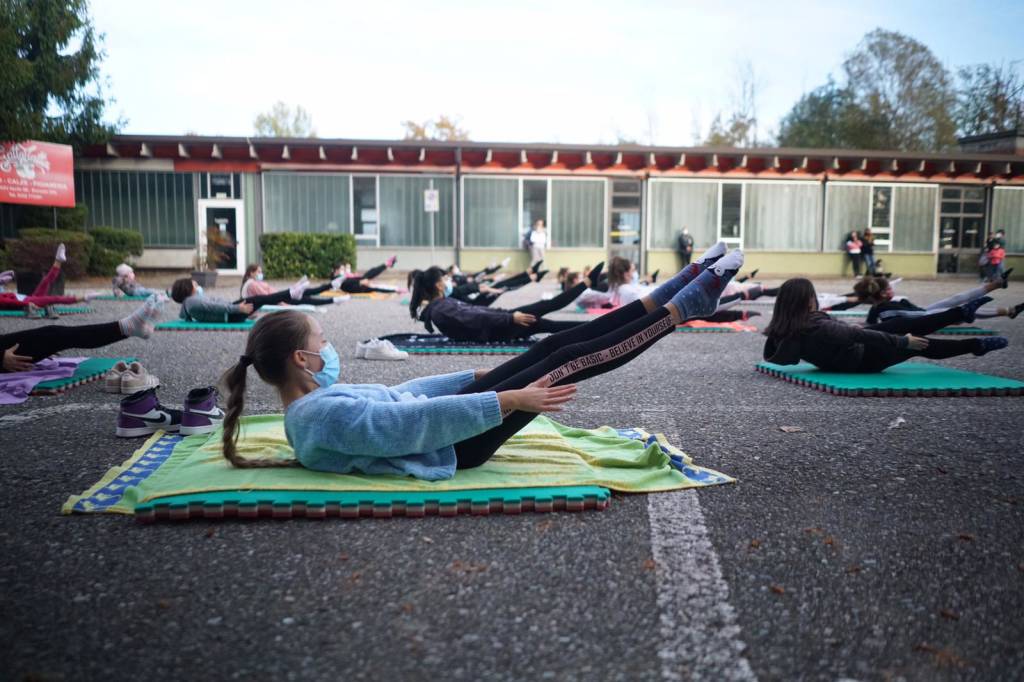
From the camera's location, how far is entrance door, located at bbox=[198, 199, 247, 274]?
22312 mm

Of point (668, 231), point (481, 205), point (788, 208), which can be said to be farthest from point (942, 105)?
point (481, 205)

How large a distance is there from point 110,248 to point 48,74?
14.8 feet

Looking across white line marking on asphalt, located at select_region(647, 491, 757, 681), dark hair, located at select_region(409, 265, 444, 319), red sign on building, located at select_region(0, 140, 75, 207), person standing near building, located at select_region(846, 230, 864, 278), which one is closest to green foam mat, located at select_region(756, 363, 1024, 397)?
white line marking on asphalt, located at select_region(647, 491, 757, 681)

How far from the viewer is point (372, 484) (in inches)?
120

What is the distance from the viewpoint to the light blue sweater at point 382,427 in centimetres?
291

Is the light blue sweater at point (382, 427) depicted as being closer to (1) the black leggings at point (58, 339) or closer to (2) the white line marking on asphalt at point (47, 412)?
(2) the white line marking on asphalt at point (47, 412)

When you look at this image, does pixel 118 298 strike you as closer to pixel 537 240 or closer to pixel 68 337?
pixel 68 337

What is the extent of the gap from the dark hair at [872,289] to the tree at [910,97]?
40.7 m

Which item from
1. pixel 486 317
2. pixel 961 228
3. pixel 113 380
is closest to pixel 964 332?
pixel 486 317

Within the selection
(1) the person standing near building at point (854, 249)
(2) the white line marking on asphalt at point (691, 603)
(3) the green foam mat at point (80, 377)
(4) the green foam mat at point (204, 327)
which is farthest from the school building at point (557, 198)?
(2) the white line marking on asphalt at point (691, 603)

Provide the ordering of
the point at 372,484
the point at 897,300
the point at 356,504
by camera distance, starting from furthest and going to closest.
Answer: the point at 897,300 < the point at 372,484 < the point at 356,504

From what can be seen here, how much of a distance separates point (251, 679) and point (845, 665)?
4.77 ft

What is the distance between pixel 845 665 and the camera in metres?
1.93

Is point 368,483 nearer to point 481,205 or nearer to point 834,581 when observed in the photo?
point 834,581
